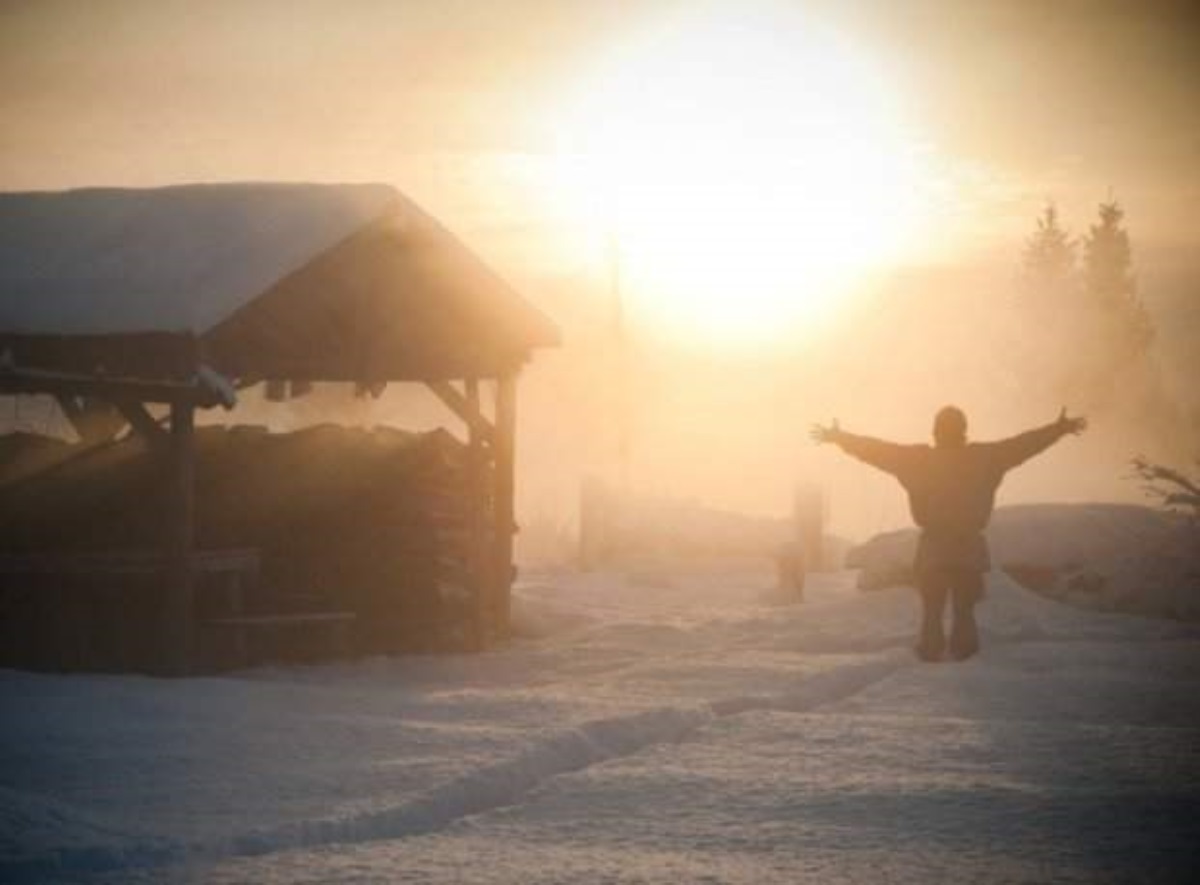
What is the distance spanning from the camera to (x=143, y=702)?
10.2 meters

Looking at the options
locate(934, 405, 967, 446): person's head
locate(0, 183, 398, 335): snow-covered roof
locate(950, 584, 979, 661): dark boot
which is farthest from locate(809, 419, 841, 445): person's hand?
locate(0, 183, 398, 335): snow-covered roof

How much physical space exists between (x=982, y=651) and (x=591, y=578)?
12.4 meters

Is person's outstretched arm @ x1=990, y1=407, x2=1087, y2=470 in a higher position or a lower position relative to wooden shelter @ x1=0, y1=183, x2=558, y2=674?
lower

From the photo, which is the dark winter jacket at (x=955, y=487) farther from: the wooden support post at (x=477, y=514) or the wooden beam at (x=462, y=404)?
the wooden support post at (x=477, y=514)

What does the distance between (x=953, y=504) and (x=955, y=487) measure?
15cm

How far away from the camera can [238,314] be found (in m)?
12.8

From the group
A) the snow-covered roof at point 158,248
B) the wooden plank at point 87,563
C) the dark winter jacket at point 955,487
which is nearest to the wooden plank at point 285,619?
the wooden plank at point 87,563

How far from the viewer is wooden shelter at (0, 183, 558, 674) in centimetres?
1239

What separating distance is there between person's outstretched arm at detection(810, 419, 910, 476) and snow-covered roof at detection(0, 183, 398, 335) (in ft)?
15.7

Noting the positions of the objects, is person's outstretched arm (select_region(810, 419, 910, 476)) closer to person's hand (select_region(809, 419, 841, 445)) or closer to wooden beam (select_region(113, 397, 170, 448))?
person's hand (select_region(809, 419, 841, 445))

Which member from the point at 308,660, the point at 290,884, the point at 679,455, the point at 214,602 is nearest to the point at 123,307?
the point at 214,602

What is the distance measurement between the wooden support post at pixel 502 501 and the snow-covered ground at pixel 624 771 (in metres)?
2.49

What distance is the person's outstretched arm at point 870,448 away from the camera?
1304 centimetres

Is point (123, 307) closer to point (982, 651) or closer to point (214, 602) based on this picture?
point (214, 602)
